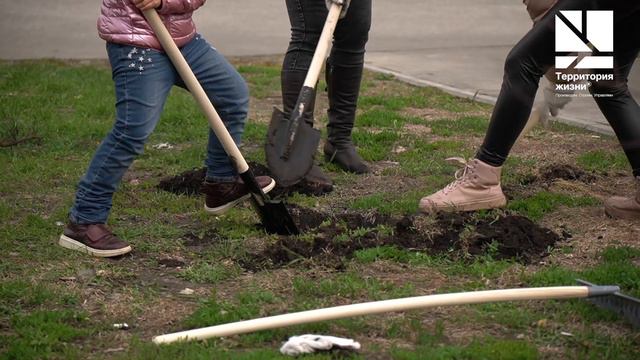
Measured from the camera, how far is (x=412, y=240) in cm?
461

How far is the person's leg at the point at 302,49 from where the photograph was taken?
18.1ft

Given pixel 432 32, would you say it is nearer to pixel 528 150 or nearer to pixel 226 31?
pixel 226 31

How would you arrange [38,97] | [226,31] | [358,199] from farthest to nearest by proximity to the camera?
[226,31]
[38,97]
[358,199]

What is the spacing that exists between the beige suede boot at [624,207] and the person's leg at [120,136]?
2200mm

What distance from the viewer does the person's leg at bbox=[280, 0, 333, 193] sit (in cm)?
552

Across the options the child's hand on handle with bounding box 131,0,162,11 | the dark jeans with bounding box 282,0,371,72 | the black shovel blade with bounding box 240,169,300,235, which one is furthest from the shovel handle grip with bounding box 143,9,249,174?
the dark jeans with bounding box 282,0,371,72

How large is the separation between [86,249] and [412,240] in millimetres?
1447

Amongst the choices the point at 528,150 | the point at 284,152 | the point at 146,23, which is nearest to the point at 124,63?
the point at 146,23

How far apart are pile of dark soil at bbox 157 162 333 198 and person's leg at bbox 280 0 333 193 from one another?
0.7 inches

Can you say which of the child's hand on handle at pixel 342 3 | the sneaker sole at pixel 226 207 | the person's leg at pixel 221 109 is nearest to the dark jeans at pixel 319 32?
the child's hand on handle at pixel 342 3

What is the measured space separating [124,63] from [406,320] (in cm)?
171

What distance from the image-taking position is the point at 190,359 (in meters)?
3.35

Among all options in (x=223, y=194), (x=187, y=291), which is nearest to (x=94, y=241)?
(x=187, y=291)

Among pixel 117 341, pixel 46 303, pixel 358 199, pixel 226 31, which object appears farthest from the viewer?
pixel 226 31
